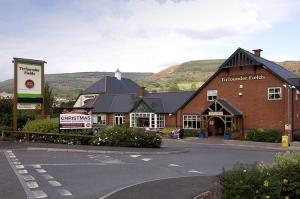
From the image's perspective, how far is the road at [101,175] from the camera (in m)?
11.3

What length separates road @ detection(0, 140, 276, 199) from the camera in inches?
446

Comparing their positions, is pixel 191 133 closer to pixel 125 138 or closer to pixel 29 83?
pixel 125 138

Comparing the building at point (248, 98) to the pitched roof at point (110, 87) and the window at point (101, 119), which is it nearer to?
the window at point (101, 119)

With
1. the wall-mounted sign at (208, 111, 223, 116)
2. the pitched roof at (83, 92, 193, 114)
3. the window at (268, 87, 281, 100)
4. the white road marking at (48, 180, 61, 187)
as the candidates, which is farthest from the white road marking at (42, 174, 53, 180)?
the pitched roof at (83, 92, 193, 114)

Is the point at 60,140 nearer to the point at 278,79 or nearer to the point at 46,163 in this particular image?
the point at 46,163

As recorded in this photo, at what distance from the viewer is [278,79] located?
4003 cm

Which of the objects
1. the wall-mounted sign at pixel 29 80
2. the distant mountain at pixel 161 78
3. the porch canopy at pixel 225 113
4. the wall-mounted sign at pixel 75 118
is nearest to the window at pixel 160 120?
the porch canopy at pixel 225 113

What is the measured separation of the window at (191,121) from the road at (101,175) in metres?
24.9

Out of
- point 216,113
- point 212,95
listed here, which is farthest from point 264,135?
point 212,95

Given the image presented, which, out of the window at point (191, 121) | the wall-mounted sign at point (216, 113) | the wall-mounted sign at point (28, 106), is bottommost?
the window at point (191, 121)

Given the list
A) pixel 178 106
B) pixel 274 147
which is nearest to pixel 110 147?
pixel 274 147

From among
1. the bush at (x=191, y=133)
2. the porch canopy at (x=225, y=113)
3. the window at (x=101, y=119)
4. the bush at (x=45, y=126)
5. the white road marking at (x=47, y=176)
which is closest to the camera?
the white road marking at (x=47, y=176)

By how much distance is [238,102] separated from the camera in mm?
43250

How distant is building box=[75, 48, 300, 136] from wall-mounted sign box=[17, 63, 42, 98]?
1979 centimetres
